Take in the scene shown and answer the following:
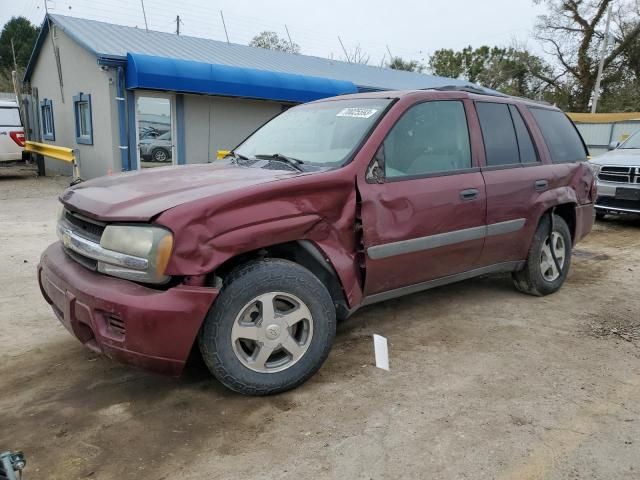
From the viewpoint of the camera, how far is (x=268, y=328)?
112 inches

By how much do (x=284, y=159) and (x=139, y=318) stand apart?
59.9 inches

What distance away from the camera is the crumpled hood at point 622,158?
841cm

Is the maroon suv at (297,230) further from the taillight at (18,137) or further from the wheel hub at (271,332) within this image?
the taillight at (18,137)

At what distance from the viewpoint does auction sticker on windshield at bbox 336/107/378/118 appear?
359cm

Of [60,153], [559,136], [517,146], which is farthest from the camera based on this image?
[60,153]

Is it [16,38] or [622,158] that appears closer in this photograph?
[622,158]

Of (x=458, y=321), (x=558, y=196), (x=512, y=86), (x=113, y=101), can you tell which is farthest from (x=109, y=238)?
(x=512, y=86)

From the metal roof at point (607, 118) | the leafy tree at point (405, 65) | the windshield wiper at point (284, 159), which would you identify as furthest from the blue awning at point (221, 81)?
the leafy tree at point (405, 65)

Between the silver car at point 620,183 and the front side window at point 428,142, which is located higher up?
the front side window at point 428,142

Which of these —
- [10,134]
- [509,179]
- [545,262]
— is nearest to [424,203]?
[509,179]

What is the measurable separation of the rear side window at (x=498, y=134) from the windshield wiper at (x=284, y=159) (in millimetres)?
1578

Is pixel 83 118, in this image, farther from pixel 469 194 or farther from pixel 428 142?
pixel 469 194

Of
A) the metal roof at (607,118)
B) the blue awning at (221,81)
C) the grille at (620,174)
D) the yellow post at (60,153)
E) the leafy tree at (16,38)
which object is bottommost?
the yellow post at (60,153)

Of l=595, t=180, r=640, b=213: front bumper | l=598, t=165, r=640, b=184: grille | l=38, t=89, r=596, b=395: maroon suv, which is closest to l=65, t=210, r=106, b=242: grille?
l=38, t=89, r=596, b=395: maroon suv
